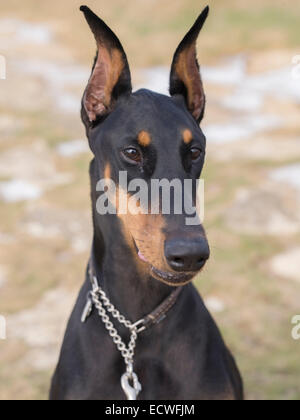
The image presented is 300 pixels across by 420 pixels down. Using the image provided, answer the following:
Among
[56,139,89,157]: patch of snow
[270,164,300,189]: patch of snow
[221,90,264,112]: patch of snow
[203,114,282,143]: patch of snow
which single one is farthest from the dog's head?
[221,90,264,112]: patch of snow

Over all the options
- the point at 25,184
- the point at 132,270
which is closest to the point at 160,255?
the point at 132,270

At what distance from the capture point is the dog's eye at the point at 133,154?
3229 mm

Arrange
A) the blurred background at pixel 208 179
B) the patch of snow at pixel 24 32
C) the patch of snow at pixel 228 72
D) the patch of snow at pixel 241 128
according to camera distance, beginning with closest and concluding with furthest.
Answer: the blurred background at pixel 208 179 < the patch of snow at pixel 241 128 < the patch of snow at pixel 228 72 < the patch of snow at pixel 24 32

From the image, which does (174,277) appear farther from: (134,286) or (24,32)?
(24,32)

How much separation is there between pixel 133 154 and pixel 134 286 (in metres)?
0.76

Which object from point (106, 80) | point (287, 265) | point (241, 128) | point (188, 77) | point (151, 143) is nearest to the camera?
point (151, 143)

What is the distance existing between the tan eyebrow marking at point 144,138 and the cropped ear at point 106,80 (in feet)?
1.20

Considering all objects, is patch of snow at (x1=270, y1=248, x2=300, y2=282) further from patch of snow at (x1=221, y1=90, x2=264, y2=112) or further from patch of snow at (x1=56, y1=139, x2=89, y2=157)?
patch of snow at (x1=221, y1=90, x2=264, y2=112)

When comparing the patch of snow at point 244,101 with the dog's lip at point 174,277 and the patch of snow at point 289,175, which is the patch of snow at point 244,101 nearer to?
the patch of snow at point 289,175

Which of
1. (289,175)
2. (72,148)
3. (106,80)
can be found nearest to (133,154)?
(106,80)

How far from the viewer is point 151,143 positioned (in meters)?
3.20

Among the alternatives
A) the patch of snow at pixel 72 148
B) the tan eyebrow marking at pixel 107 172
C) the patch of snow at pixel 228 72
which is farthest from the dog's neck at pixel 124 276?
the patch of snow at pixel 228 72
